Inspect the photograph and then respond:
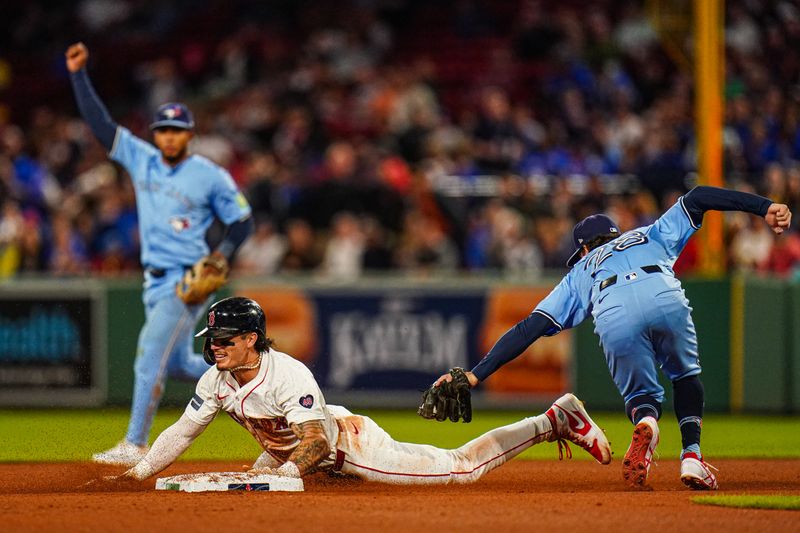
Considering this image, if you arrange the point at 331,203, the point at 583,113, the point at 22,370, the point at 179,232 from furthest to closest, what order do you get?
the point at 583,113
the point at 331,203
the point at 22,370
the point at 179,232

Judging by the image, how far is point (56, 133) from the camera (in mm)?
18484

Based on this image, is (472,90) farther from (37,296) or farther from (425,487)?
(425,487)

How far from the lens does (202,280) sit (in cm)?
819

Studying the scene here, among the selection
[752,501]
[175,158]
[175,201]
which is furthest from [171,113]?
[752,501]

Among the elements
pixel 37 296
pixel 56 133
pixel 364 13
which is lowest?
pixel 37 296

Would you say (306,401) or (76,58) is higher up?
(76,58)

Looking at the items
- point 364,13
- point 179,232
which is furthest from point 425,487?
point 364,13

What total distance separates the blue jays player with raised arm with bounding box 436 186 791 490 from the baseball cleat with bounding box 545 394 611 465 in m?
0.28

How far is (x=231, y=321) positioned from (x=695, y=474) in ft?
8.48

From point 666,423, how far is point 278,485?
640 cm

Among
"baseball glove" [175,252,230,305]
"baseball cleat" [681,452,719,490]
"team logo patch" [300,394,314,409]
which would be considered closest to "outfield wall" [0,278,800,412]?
"baseball glove" [175,252,230,305]

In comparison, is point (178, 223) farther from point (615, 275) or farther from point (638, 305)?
point (638, 305)

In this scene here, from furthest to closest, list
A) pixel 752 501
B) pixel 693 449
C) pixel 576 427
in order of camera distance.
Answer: pixel 576 427 → pixel 693 449 → pixel 752 501

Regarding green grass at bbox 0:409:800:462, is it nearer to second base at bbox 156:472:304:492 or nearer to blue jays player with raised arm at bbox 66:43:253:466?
blue jays player with raised arm at bbox 66:43:253:466
